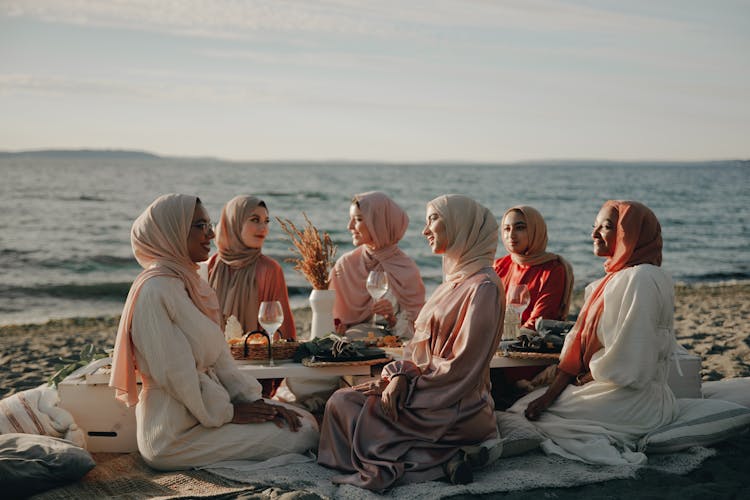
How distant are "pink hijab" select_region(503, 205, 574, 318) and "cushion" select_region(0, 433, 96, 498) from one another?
368cm

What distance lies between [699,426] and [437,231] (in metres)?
2.15

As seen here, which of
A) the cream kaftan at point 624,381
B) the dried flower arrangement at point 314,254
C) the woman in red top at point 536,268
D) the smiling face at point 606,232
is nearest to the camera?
the cream kaftan at point 624,381

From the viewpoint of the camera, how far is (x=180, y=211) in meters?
4.83

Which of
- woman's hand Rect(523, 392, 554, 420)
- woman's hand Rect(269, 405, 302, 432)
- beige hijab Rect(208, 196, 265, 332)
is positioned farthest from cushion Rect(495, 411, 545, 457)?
beige hijab Rect(208, 196, 265, 332)

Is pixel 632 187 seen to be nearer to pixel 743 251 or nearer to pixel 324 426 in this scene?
pixel 743 251

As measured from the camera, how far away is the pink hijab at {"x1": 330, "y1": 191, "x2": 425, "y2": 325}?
691 cm

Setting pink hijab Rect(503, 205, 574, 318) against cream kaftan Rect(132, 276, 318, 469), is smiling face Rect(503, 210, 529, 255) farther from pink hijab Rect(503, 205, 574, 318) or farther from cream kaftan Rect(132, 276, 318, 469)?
cream kaftan Rect(132, 276, 318, 469)

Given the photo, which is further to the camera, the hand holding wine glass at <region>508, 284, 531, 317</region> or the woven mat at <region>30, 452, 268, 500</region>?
the hand holding wine glass at <region>508, 284, 531, 317</region>

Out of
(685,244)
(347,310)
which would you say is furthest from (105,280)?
(685,244)

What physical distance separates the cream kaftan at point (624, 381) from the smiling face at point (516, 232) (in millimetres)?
1390

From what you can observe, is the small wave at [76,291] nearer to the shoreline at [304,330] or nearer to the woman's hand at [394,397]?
the shoreline at [304,330]

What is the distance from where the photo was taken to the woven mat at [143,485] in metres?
4.51

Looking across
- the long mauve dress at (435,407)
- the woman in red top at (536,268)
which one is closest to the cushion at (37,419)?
the long mauve dress at (435,407)

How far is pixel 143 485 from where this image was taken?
4.66m
